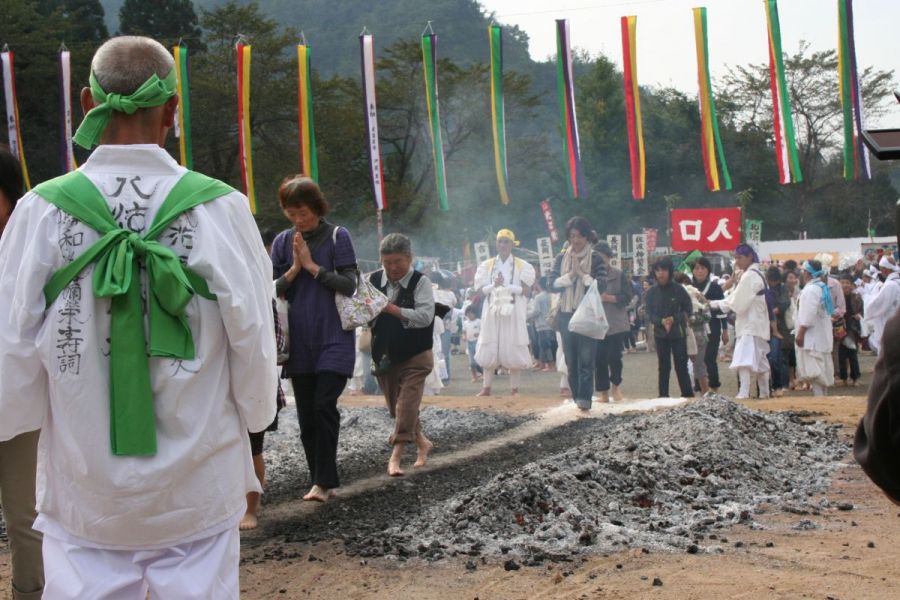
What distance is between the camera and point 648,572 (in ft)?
15.6

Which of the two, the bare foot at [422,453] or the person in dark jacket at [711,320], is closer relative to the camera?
the bare foot at [422,453]

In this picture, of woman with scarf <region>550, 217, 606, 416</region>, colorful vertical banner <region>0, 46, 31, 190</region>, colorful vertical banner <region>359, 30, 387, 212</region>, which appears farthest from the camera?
colorful vertical banner <region>0, 46, 31, 190</region>

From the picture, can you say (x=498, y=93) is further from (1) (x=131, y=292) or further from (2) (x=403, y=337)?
(1) (x=131, y=292)

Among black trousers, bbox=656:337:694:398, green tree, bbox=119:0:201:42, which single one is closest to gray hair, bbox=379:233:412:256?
black trousers, bbox=656:337:694:398

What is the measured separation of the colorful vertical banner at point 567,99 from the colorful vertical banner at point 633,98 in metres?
1.05

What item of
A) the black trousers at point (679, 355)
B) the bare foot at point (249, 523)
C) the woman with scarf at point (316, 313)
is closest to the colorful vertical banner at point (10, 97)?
the black trousers at point (679, 355)

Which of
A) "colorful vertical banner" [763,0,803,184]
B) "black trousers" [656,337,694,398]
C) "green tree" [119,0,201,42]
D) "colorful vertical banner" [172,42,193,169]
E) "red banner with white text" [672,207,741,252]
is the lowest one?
"black trousers" [656,337,694,398]

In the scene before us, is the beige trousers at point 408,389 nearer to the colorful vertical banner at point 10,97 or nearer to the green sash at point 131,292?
the green sash at point 131,292

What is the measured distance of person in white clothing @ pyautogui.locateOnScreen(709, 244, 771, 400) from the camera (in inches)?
526

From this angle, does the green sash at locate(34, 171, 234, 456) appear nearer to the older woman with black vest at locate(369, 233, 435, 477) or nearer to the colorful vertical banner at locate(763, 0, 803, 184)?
the older woman with black vest at locate(369, 233, 435, 477)

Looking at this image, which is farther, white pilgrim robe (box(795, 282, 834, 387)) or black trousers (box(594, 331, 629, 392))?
white pilgrim robe (box(795, 282, 834, 387))

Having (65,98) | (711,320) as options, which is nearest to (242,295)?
(711,320)

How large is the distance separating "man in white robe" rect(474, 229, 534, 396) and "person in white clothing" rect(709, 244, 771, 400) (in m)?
2.96

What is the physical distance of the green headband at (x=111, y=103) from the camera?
2719mm
